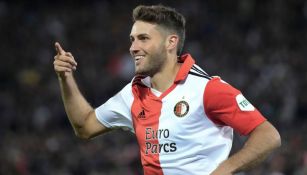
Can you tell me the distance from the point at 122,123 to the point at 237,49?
474 inches

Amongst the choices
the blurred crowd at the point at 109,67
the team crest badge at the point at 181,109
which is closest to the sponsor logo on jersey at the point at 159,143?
the team crest badge at the point at 181,109

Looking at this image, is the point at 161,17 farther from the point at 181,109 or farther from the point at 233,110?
the point at 233,110

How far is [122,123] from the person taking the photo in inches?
215

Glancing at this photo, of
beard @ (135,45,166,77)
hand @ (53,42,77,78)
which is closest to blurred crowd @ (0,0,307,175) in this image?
beard @ (135,45,166,77)

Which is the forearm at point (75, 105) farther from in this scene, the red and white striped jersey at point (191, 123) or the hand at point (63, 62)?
the red and white striped jersey at point (191, 123)

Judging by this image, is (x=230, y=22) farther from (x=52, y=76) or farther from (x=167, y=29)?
(x=167, y=29)

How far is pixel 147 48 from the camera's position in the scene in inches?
200

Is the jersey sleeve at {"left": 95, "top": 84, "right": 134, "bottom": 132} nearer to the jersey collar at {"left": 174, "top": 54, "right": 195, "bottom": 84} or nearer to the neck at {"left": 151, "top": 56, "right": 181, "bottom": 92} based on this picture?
the neck at {"left": 151, "top": 56, "right": 181, "bottom": 92}

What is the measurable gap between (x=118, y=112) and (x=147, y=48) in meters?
0.55

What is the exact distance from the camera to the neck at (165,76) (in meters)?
5.15

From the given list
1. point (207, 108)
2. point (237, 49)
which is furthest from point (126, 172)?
point (207, 108)

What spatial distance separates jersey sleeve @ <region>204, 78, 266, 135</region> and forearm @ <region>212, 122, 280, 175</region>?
11 centimetres

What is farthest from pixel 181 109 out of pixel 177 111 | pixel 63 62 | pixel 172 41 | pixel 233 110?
pixel 63 62

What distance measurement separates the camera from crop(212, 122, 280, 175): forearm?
179 inches
